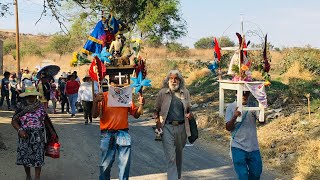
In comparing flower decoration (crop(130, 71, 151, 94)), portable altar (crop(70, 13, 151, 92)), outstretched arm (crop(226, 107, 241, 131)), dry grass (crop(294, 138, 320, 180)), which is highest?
portable altar (crop(70, 13, 151, 92))

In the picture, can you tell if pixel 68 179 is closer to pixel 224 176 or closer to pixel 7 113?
pixel 224 176

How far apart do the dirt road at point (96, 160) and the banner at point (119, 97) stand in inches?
84.3

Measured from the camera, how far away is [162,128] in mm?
6789

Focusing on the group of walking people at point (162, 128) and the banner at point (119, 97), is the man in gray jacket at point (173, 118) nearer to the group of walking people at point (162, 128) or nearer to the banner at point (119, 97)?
the group of walking people at point (162, 128)

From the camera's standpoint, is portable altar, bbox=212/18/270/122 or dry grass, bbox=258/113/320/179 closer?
portable altar, bbox=212/18/270/122

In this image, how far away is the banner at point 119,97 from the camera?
6.49 metres

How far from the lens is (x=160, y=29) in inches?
1197

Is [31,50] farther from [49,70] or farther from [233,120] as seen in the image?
[233,120]

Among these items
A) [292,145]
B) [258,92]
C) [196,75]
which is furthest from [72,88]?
[196,75]

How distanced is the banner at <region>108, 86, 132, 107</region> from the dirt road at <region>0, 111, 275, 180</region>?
7.02 ft

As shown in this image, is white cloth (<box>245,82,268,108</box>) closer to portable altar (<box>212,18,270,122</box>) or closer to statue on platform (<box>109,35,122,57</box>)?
portable altar (<box>212,18,270,122</box>)

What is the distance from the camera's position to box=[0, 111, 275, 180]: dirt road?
843 centimetres

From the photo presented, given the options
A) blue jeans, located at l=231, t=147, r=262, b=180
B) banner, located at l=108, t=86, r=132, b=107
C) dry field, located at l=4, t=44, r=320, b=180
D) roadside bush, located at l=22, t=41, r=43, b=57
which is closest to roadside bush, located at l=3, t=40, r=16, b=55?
roadside bush, located at l=22, t=41, r=43, b=57

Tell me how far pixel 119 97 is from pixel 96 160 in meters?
3.48
